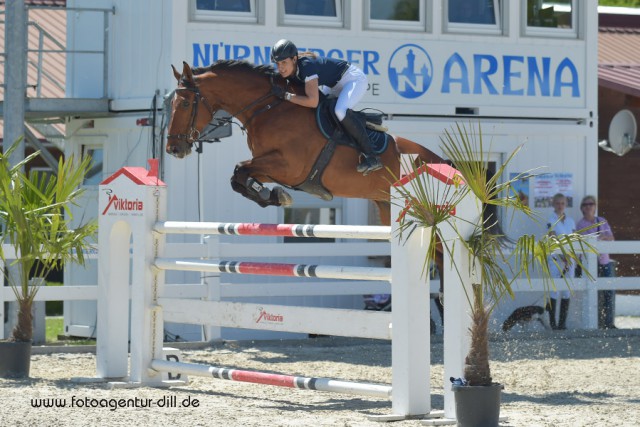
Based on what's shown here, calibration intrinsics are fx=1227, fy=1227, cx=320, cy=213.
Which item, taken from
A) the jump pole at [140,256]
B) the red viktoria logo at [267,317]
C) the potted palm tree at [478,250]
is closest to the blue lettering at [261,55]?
the jump pole at [140,256]

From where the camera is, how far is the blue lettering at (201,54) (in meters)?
12.9

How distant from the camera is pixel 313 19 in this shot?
13.5 meters

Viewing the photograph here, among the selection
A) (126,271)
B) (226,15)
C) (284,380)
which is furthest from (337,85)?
(226,15)

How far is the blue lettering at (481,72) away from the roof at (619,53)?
313cm

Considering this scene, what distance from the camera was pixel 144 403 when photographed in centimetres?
769

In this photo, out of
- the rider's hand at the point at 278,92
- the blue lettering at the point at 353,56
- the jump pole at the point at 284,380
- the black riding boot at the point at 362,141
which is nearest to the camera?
the jump pole at the point at 284,380

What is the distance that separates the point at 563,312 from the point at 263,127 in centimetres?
570

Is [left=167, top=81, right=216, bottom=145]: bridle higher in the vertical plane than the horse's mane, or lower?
lower

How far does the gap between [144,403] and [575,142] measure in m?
8.47

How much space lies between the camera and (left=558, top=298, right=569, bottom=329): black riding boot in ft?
44.2

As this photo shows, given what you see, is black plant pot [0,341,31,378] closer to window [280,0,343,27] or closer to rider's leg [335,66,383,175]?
rider's leg [335,66,383,175]

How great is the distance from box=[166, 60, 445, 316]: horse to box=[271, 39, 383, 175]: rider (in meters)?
0.11

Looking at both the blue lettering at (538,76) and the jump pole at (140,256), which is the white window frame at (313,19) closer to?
the blue lettering at (538,76)

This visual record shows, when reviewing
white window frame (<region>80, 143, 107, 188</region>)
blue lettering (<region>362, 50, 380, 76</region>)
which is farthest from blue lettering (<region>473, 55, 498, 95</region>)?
white window frame (<region>80, 143, 107, 188</region>)
